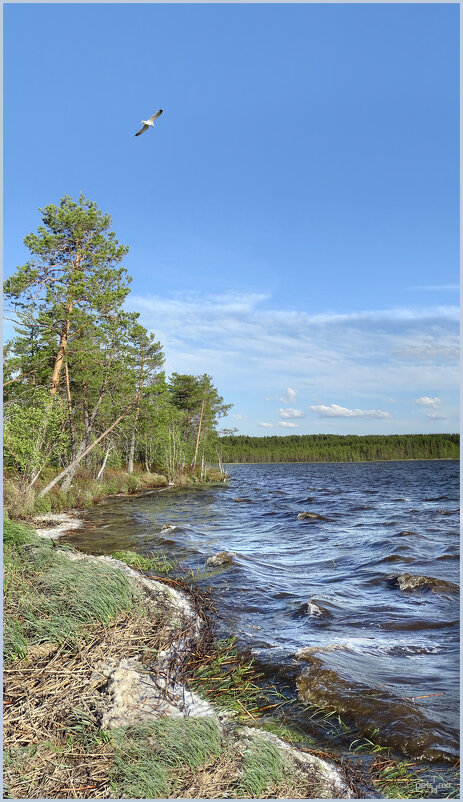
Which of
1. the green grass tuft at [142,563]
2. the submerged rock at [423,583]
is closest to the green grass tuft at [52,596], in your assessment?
the green grass tuft at [142,563]

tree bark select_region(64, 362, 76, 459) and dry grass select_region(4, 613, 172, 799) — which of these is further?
tree bark select_region(64, 362, 76, 459)

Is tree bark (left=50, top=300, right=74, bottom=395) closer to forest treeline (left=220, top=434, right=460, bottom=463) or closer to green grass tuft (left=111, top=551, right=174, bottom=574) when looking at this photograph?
green grass tuft (left=111, top=551, right=174, bottom=574)

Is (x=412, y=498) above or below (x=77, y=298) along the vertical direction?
below

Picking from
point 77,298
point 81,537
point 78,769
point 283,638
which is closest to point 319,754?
point 78,769

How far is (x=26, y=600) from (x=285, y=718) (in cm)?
331

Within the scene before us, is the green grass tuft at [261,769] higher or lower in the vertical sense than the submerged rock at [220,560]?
higher

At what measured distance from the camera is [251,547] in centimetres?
1630

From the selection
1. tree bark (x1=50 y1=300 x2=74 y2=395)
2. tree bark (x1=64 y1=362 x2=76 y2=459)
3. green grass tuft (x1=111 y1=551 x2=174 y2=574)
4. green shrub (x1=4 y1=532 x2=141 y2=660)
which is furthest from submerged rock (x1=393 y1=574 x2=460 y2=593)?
tree bark (x1=50 y1=300 x2=74 y2=395)

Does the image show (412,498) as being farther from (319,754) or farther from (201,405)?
(319,754)

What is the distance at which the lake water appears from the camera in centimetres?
611

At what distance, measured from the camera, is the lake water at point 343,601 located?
20.0 feet

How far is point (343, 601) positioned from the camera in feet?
34.1

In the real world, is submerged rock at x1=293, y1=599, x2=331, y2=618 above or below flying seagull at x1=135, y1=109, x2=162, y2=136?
below

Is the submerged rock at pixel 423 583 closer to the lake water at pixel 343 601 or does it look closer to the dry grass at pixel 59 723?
the lake water at pixel 343 601
